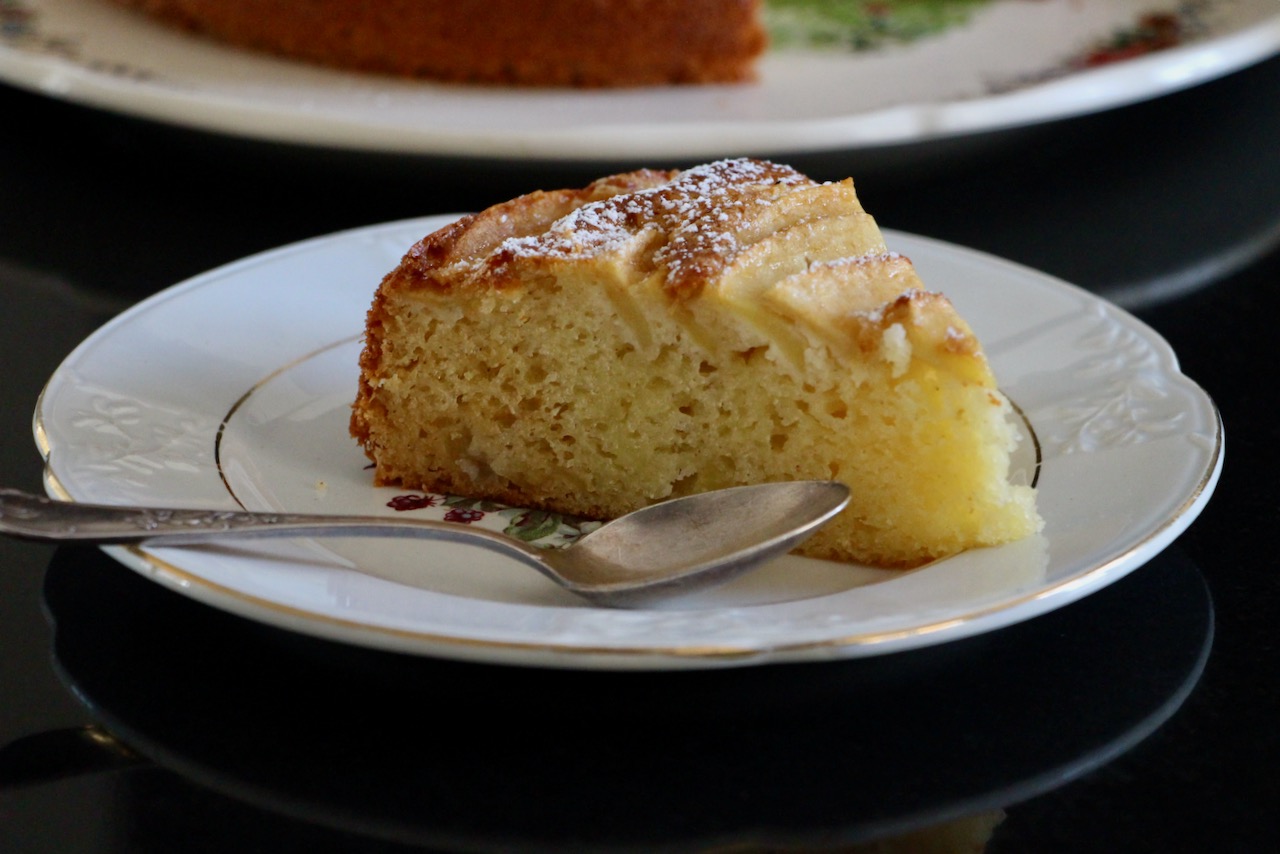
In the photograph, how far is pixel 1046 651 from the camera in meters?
1.38

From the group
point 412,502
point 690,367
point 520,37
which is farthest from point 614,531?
point 520,37

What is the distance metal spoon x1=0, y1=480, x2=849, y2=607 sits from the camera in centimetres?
129

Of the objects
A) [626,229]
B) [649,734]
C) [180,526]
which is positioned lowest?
A: [649,734]

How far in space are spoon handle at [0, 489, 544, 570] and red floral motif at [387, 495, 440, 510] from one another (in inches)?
10.9

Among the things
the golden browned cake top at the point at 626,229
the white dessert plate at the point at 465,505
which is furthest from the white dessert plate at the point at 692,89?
the golden browned cake top at the point at 626,229

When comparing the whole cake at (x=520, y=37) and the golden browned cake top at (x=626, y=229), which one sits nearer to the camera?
the golden browned cake top at (x=626, y=229)

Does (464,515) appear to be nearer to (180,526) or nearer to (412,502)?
(412,502)

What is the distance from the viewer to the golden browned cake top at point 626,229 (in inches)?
61.9

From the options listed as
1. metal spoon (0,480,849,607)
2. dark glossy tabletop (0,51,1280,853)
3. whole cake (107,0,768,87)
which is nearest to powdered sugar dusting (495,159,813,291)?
metal spoon (0,480,849,607)

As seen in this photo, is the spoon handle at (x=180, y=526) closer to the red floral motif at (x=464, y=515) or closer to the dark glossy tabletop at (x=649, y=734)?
the dark glossy tabletop at (x=649, y=734)

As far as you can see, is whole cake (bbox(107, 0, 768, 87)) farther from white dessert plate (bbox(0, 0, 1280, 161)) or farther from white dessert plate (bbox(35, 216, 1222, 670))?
white dessert plate (bbox(35, 216, 1222, 670))

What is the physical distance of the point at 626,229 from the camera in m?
1.65

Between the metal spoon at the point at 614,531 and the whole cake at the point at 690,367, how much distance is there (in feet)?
0.32

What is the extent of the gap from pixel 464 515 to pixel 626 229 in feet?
1.25
